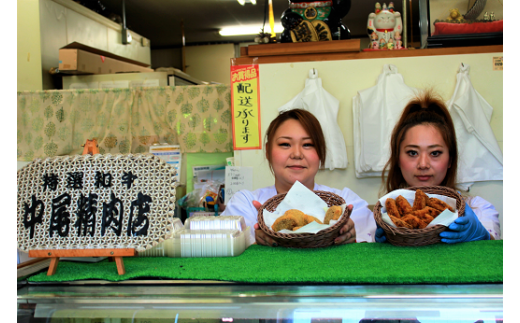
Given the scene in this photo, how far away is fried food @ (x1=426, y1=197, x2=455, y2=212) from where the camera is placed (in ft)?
4.11

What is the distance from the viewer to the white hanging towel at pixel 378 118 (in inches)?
108

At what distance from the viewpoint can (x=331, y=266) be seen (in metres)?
1.04

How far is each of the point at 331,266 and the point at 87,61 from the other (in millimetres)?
3514

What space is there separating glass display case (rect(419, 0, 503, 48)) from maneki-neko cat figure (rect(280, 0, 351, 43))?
2.40ft

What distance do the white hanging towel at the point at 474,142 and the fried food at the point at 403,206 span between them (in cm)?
168

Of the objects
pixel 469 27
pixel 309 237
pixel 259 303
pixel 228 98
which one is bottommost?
pixel 259 303

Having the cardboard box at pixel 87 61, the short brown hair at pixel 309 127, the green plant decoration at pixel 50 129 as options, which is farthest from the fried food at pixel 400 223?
the cardboard box at pixel 87 61

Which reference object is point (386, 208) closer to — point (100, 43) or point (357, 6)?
point (100, 43)

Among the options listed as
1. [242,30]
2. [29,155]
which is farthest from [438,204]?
[242,30]

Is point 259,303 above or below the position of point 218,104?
below

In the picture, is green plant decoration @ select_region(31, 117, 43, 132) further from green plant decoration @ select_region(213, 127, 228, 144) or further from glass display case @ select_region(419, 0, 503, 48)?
Answer: glass display case @ select_region(419, 0, 503, 48)

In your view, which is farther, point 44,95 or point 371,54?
point 44,95

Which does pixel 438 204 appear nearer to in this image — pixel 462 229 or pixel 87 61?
pixel 462 229
